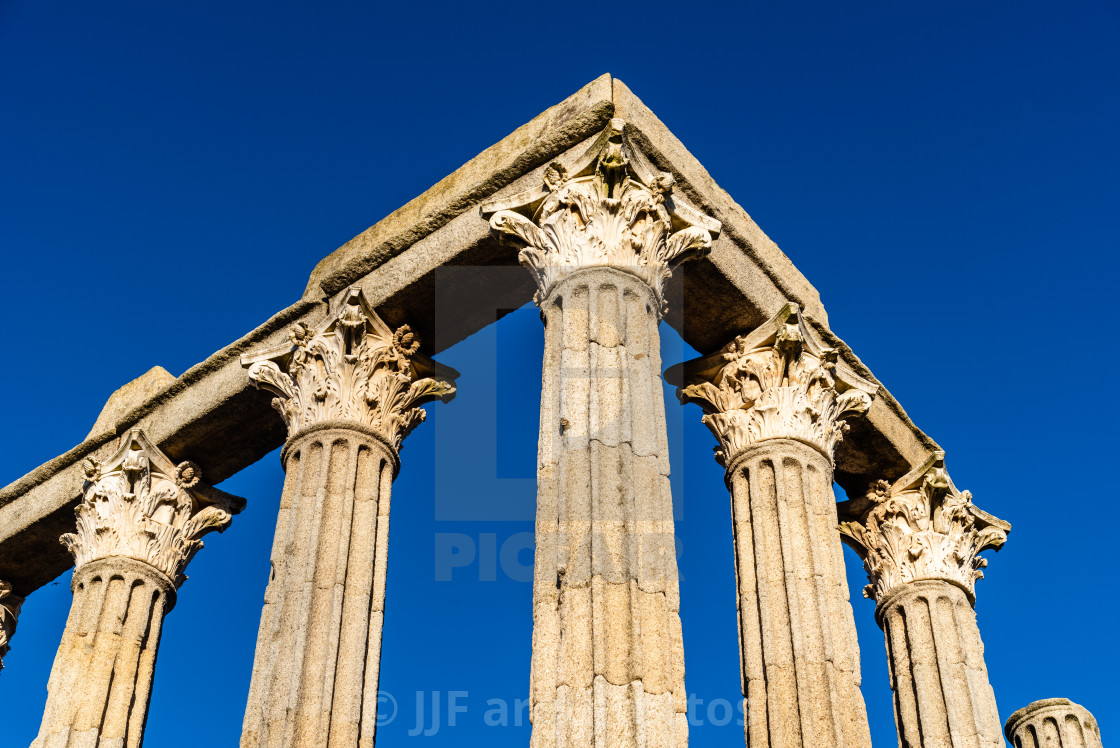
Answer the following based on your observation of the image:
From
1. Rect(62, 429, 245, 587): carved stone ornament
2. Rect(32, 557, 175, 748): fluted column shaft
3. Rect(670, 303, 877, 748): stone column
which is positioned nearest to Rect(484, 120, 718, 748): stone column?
Rect(670, 303, 877, 748): stone column

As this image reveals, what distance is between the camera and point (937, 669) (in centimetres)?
1884

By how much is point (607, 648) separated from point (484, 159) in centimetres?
798

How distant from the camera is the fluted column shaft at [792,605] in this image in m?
14.9

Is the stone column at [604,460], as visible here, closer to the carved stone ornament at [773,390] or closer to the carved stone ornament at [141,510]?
the carved stone ornament at [773,390]

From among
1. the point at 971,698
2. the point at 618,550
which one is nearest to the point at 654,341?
the point at 618,550

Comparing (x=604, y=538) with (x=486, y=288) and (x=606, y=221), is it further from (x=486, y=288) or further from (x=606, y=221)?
(x=486, y=288)

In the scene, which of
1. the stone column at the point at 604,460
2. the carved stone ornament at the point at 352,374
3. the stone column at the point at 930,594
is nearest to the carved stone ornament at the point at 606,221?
the stone column at the point at 604,460

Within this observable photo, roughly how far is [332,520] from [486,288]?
3.45 m

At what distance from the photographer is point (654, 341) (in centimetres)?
1455

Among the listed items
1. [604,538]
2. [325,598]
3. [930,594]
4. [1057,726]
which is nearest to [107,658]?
[325,598]

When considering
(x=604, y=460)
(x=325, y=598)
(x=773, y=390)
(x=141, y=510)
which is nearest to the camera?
(x=604, y=460)

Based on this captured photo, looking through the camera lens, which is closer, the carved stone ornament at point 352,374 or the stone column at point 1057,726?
the carved stone ornament at point 352,374

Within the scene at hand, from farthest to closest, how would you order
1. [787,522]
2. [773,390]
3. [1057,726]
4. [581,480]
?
[1057,726] → [773,390] → [787,522] → [581,480]

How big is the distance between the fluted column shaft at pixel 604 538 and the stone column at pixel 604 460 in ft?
0.04
